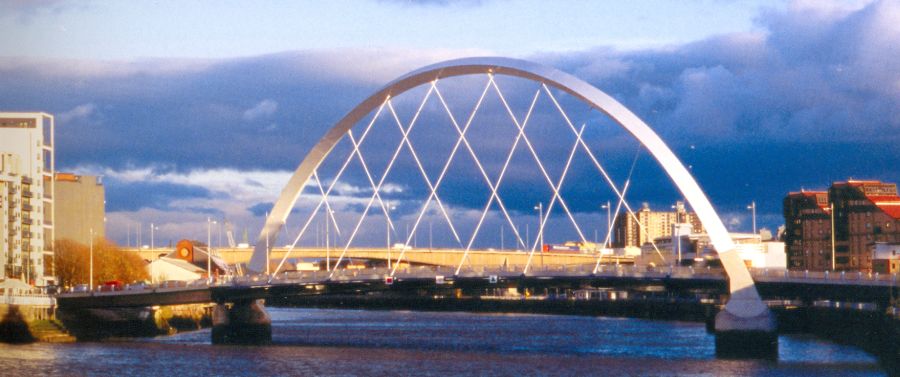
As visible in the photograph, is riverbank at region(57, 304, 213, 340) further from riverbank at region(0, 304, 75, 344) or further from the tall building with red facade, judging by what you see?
the tall building with red facade

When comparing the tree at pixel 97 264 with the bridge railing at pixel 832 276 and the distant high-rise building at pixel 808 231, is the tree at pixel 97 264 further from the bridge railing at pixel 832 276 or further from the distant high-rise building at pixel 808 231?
the distant high-rise building at pixel 808 231

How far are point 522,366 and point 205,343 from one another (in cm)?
2634

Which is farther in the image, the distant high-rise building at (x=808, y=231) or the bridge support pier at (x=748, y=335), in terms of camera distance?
the distant high-rise building at (x=808, y=231)

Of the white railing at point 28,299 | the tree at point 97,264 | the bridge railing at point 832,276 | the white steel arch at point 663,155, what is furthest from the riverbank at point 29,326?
the bridge railing at point 832,276

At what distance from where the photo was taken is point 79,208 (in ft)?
460

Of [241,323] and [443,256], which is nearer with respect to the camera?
[241,323]

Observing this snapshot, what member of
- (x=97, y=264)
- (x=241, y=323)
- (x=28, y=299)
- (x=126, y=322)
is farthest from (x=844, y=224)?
(x=28, y=299)

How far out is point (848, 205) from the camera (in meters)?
134

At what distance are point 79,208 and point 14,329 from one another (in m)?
59.8

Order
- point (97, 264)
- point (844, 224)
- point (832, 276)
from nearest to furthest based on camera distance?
point (832, 276) < point (97, 264) < point (844, 224)

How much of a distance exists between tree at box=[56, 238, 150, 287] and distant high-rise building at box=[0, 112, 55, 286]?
1544mm

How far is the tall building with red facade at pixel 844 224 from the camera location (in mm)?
129750

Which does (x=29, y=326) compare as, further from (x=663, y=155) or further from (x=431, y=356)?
(x=663, y=155)

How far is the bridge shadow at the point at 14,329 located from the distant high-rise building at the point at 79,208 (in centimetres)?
5422
